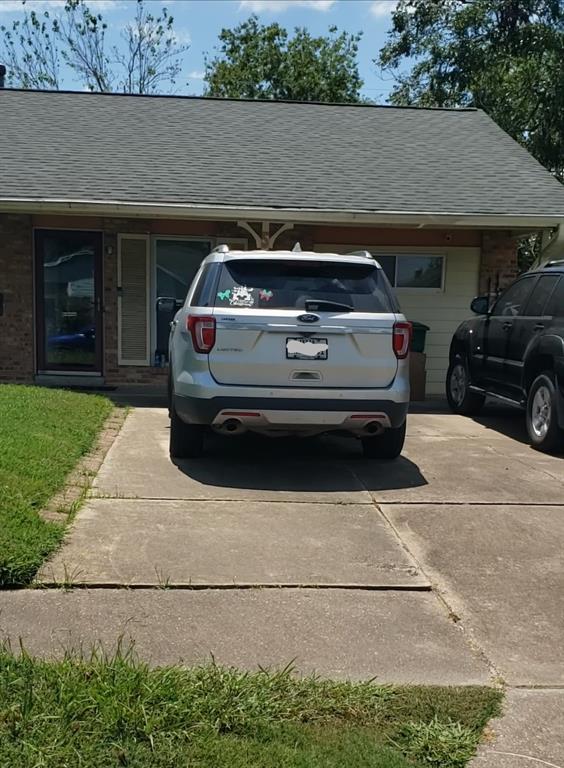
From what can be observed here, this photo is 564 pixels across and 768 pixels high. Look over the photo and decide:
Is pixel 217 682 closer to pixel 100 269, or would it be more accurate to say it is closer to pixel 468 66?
pixel 100 269

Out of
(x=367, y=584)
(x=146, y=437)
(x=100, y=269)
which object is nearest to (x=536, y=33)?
(x=100, y=269)

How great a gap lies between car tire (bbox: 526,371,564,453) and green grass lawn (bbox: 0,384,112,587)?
4.50m

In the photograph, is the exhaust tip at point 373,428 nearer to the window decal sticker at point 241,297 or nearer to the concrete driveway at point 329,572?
the concrete driveway at point 329,572

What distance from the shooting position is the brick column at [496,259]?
12.2 m

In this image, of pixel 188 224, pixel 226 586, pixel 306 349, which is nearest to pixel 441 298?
pixel 188 224

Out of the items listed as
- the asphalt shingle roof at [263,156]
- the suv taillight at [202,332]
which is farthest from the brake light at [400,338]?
the asphalt shingle roof at [263,156]

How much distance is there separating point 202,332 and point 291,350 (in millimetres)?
717

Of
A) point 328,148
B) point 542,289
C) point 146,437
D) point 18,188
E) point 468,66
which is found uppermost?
point 468,66

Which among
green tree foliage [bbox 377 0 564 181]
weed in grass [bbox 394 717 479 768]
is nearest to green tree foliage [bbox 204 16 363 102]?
green tree foliage [bbox 377 0 564 181]

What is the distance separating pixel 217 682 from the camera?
2928mm

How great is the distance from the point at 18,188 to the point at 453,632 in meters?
9.24

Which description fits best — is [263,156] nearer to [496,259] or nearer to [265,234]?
[265,234]

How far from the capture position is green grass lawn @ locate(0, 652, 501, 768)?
250 cm

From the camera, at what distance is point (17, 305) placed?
11781 mm
